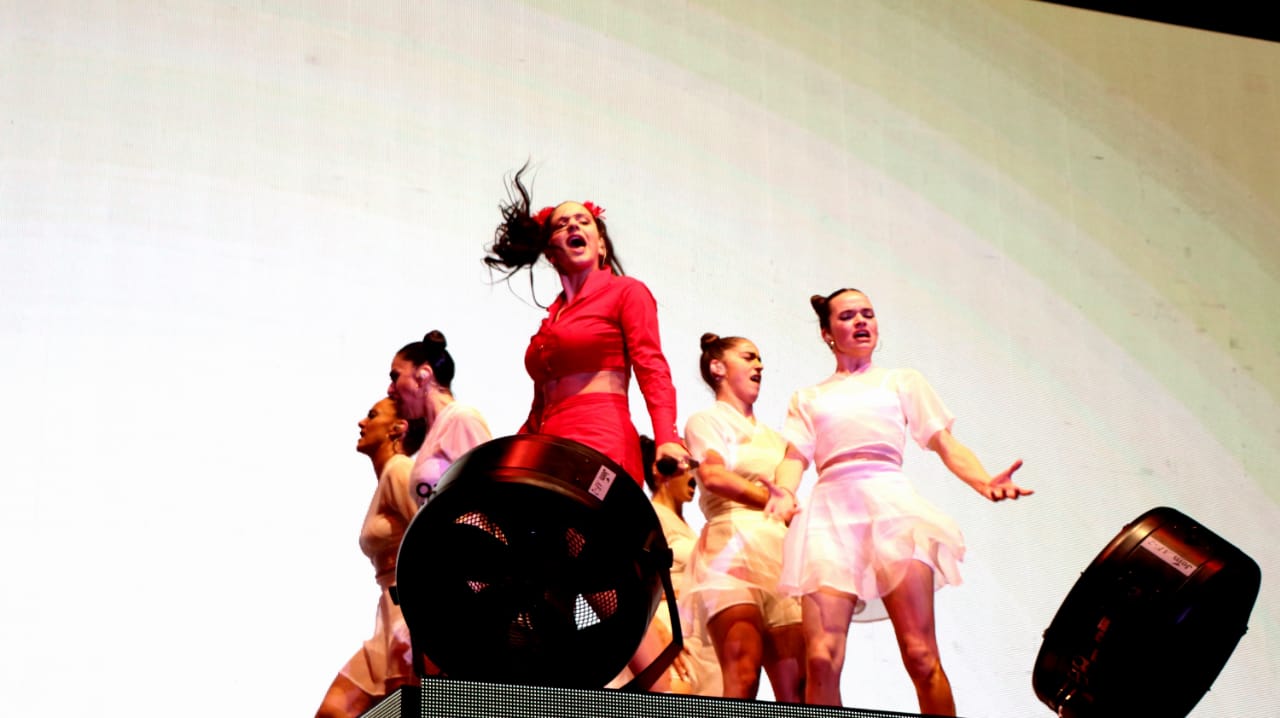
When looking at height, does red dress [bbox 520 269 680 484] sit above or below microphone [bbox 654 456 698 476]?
above

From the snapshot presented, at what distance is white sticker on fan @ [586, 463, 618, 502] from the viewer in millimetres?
2607

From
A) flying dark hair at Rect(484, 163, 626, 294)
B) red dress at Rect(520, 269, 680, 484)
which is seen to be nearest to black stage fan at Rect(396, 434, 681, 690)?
red dress at Rect(520, 269, 680, 484)

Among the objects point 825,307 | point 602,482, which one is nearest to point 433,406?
point 825,307

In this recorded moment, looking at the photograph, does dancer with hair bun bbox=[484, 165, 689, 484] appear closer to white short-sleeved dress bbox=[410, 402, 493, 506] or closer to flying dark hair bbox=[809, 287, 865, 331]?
white short-sleeved dress bbox=[410, 402, 493, 506]

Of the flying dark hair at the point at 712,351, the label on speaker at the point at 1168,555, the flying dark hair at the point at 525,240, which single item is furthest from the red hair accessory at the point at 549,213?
the label on speaker at the point at 1168,555

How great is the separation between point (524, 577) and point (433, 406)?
6.01 ft

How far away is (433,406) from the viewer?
4359mm

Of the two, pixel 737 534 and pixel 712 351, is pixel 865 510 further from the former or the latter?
pixel 712 351

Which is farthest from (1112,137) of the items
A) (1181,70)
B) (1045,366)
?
(1045,366)

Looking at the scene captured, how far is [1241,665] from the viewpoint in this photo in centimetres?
495

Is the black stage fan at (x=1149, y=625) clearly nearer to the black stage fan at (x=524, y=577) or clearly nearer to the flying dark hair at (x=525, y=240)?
the black stage fan at (x=524, y=577)

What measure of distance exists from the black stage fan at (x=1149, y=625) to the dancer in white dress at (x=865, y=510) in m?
0.64

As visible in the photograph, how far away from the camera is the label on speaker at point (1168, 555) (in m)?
3.02

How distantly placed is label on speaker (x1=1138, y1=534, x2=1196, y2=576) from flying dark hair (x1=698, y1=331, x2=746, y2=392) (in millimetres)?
1661
